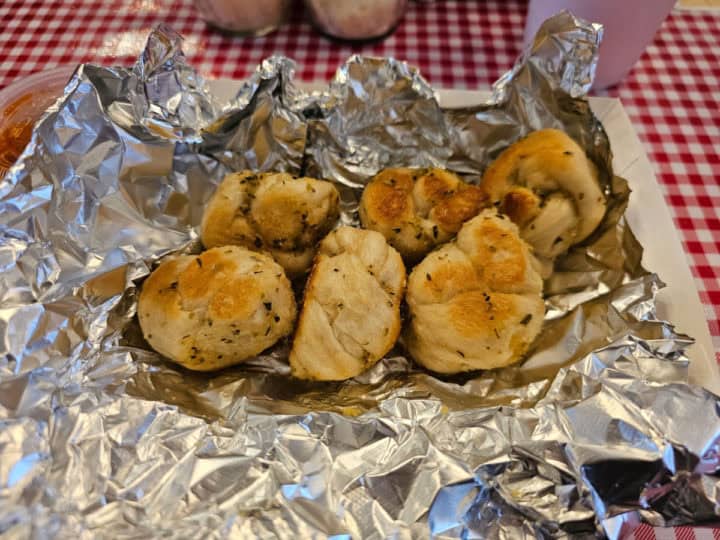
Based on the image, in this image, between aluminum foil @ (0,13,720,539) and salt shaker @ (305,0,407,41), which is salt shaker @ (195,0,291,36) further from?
aluminum foil @ (0,13,720,539)

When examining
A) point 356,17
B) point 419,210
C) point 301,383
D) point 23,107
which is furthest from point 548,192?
point 23,107

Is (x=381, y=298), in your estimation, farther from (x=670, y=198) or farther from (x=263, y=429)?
(x=670, y=198)

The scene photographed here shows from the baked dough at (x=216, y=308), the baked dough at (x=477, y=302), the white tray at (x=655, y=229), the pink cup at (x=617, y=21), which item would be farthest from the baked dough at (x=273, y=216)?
the pink cup at (x=617, y=21)

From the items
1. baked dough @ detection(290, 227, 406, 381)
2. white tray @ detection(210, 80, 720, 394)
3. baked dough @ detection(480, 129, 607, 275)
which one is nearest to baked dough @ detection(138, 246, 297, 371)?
baked dough @ detection(290, 227, 406, 381)

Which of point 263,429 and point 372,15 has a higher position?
point 372,15

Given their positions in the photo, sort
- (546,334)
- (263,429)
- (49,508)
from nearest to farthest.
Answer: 1. (49,508)
2. (263,429)
3. (546,334)

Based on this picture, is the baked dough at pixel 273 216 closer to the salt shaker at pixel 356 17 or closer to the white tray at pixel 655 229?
the white tray at pixel 655 229

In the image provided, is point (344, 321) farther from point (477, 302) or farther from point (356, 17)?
point (356, 17)

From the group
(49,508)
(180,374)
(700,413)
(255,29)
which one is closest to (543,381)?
(700,413)
